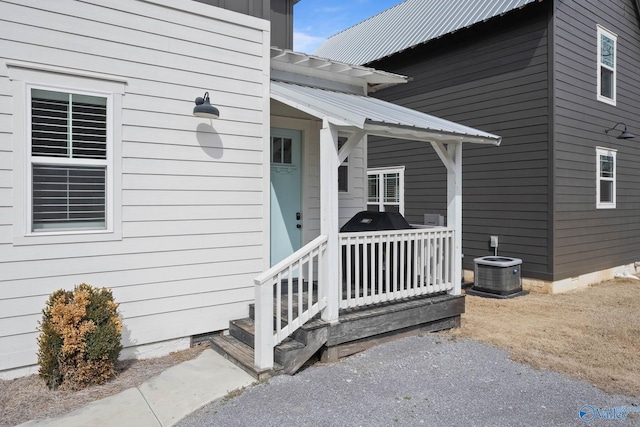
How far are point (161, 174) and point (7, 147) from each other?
1.21 m

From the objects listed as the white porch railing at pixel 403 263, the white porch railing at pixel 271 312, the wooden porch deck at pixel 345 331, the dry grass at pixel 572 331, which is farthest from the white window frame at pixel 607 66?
the white porch railing at pixel 271 312

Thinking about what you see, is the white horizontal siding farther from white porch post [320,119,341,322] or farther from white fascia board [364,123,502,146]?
white fascia board [364,123,502,146]

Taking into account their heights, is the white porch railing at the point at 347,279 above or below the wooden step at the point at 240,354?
above

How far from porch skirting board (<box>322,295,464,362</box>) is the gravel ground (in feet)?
0.51

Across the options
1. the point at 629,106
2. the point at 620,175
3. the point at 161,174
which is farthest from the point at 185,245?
the point at 629,106

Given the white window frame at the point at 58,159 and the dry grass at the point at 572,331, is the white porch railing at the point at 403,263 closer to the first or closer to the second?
the dry grass at the point at 572,331

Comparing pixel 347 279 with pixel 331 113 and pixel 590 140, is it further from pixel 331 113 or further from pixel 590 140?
pixel 590 140

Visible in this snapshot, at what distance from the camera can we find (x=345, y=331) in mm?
4238

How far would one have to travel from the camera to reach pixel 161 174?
421 cm

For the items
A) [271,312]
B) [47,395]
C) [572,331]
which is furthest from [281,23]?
[572,331]

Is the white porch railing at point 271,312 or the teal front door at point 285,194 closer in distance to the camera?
the white porch railing at point 271,312

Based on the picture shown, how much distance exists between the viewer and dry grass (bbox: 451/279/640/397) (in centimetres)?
412

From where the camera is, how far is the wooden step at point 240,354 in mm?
3661

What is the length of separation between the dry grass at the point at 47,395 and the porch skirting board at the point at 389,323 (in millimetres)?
1622
